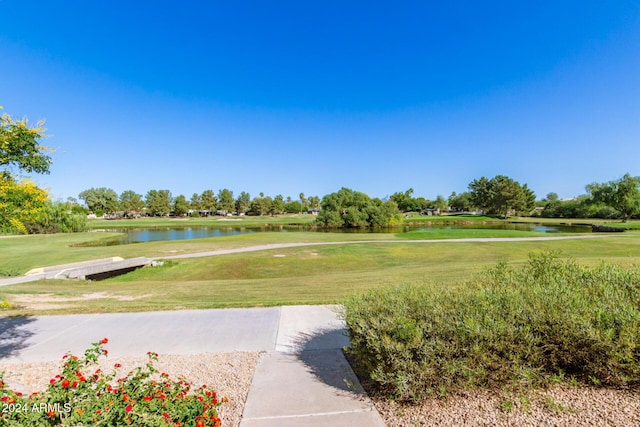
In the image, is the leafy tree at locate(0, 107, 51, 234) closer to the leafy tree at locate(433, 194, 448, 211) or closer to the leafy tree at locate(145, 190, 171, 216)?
the leafy tree at locate(145, 190, 171, 216)

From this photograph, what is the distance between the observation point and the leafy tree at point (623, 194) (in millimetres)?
54500

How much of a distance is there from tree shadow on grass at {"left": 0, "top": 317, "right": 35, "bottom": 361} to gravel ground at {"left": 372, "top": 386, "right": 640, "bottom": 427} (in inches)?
220

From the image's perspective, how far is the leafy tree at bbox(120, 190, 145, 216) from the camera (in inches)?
4476

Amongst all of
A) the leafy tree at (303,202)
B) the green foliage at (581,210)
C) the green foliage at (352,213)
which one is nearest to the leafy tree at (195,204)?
the leafy tree at (303,202)

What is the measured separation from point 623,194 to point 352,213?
4865 centimetres

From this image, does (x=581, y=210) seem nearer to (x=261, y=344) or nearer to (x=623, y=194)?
(x=623, y=194)

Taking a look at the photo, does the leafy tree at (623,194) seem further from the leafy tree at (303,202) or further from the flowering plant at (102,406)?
the leafy tree at (303,202)

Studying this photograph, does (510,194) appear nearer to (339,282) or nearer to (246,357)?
(339,282)

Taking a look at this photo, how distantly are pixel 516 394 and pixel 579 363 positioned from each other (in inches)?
33.2

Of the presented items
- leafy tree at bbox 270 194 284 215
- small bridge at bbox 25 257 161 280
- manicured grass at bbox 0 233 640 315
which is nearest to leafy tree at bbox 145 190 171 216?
leafy tree at bbox 270 194 284 215

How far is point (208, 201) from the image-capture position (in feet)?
387

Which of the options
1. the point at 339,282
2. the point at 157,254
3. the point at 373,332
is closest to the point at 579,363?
the point at 373,332

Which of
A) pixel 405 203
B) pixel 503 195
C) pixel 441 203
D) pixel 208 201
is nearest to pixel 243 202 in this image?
pixel 208 201

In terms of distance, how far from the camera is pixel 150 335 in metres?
5.41
